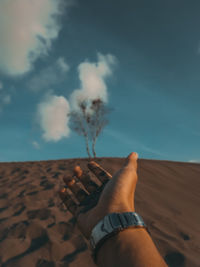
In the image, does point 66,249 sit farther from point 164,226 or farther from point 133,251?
point 133,251

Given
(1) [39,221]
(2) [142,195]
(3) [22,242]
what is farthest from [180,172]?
(3) [22,242]

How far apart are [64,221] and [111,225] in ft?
8.55

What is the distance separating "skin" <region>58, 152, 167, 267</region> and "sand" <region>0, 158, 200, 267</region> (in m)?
1.23

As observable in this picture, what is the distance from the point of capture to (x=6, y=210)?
12.5 feet

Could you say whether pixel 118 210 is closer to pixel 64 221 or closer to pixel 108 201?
pixel 108 201

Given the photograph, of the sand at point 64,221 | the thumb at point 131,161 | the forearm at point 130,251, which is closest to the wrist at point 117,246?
the forearm at point 130,251

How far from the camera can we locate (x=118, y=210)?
119cm

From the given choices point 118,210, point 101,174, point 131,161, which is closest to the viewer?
point 118,210

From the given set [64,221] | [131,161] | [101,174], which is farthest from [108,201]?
[64,221]

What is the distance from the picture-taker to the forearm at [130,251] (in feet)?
2.88

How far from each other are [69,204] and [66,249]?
142cm

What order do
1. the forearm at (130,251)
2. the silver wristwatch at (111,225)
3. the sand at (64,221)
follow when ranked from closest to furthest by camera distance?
the forearm at (130,251) < the silver wristwatch at (111,225) < the sand at (64,221)

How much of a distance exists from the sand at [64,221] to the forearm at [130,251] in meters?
1.57

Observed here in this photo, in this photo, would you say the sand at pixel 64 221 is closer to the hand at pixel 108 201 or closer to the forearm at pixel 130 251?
the hand at pixel 108 201
